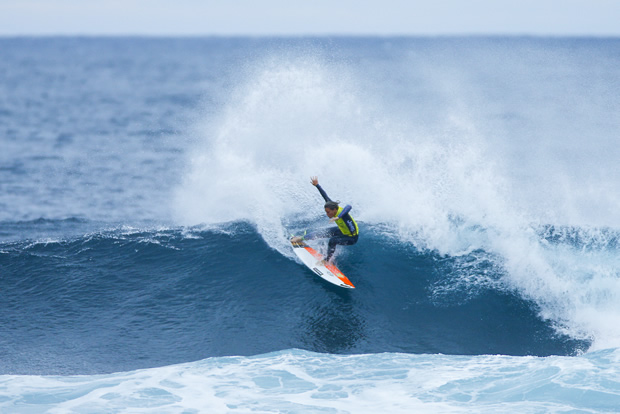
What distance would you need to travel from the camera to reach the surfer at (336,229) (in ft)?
55.4

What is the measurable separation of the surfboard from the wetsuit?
357 millimetres

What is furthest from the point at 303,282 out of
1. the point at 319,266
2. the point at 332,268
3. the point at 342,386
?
the point at 342,386

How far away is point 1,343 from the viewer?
15461 millimetres

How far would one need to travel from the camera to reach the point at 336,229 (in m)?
17.8

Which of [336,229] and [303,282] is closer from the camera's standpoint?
[303,282]

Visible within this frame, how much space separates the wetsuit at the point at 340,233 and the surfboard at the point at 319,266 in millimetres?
357

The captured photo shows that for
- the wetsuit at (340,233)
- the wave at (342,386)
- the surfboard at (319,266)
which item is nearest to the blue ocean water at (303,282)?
the wave at (342,386)

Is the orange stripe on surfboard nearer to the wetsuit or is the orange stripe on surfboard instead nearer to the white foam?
the wetsuit

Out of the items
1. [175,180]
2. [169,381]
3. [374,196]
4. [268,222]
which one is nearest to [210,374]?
[169,381]

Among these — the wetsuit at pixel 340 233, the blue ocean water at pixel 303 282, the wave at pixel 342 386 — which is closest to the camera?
the wave at pixel 342 386

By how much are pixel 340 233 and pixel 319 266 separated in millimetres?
1139

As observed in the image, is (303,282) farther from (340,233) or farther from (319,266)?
(340,233)

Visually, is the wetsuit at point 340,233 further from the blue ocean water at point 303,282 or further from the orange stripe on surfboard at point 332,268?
the blue ocean water at point 303,282

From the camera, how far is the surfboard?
55.8 feet
